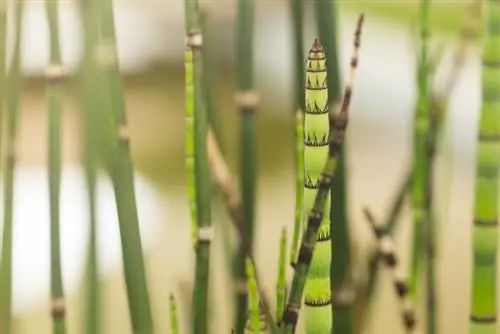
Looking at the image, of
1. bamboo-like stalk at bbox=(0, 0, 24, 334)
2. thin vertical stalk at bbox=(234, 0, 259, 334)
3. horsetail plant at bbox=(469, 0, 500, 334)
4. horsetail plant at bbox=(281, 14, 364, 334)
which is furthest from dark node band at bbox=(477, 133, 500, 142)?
bamboo-like stalk at bbox=(0, 0, 24, 334)

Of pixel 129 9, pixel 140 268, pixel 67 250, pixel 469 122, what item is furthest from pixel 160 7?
pixel 469 122

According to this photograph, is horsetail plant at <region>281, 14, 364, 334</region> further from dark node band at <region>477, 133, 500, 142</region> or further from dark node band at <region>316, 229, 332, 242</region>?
dark node band at <region>477, 133, 500, 142</region>

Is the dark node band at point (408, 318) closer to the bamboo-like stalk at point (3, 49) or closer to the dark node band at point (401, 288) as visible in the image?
the dark node band at point (401, 288)

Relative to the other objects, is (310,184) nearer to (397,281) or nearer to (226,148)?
(397,281)

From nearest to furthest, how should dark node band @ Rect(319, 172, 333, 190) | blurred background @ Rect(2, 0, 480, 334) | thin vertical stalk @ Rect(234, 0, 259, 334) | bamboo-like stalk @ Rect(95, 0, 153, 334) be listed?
1. dark node band @ Rect(319, 172, 333, 190)
2. bamboo-like stalk @ Rect(95, 0, 153, 334)
3. thin vertical stalk @ Rect(234, 0, 259, 334)
4. blurred background @ Rect(2, 0, 480, 334)

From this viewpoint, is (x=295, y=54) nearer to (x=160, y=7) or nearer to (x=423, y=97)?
(x=423, y=97)

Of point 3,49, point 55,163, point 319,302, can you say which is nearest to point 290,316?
point 319,302
